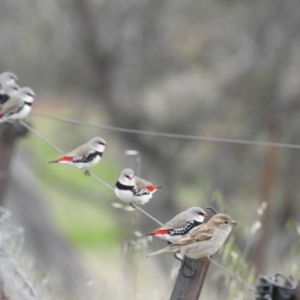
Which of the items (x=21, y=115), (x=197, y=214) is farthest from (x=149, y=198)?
(x=21, y=115)

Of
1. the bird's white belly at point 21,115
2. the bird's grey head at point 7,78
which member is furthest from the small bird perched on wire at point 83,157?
the bird's grey head at point 7,78

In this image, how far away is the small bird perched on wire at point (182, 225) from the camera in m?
3.84

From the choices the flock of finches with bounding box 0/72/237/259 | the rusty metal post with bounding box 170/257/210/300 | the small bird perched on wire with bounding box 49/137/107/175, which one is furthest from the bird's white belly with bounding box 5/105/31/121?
the rusty metal post with bounding box 170/257/210/300

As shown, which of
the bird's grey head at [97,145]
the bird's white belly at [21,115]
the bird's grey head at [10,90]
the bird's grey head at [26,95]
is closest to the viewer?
the bird's grey head at [97,145]

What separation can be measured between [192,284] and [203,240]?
33 centimetres

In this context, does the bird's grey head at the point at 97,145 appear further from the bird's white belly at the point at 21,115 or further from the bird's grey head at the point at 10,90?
the bird's grey head at the point at 10,90

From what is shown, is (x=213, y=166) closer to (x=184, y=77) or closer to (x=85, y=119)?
(x=184, y=77)

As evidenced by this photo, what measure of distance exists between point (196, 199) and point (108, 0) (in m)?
3.82

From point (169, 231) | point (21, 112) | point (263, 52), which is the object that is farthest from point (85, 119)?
point (169, 231)

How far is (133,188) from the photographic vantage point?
464 cm

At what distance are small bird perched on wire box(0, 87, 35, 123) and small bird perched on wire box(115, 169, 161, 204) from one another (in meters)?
1.74

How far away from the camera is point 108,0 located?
13750 mm

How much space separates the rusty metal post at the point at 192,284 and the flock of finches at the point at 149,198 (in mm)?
102

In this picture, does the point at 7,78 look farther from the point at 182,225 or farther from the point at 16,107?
the point at 182,225
